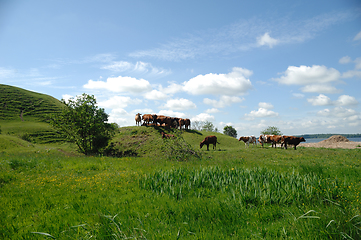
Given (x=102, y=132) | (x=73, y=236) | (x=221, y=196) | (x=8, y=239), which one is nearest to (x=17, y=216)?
(x=8, y=239)

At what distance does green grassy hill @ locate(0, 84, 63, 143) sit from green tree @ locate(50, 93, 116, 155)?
4606cm

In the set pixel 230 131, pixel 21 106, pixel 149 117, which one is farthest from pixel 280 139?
pixel 21 106

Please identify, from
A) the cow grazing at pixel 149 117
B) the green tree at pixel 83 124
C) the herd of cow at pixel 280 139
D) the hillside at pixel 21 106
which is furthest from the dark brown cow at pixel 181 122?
the hillside at pixel 21 106

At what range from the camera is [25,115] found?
290 ft

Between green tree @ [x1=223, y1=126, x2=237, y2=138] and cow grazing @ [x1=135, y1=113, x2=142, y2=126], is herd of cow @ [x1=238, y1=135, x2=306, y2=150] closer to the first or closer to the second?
cow grazing @ [x1=135, y1=113, x2=142, y2=126]

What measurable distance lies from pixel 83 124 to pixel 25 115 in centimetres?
9436

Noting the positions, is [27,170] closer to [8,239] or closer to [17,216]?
[17,216]

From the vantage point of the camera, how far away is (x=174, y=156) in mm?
17297

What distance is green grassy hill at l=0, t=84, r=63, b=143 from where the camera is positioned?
210ft

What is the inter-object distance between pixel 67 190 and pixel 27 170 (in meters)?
6.13

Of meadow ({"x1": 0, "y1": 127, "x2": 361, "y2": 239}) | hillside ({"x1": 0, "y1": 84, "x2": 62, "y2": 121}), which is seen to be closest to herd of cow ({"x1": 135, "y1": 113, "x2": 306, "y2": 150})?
meadow ({"x1": 0, "y1": 127, "x2": 361, "y2": 239})

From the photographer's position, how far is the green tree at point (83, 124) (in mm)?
21000

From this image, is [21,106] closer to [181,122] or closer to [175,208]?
[181,122]

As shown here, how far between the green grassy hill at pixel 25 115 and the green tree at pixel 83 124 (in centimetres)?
4606
